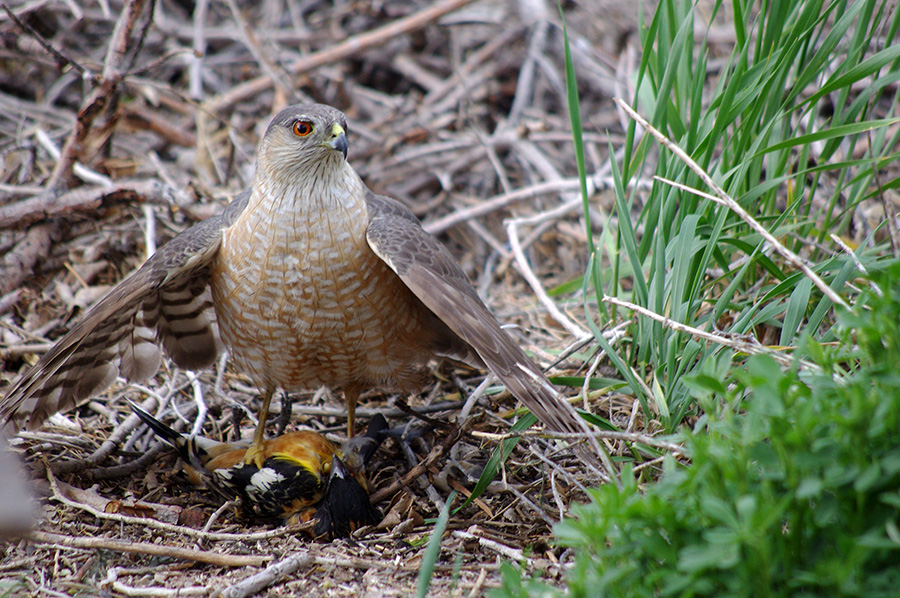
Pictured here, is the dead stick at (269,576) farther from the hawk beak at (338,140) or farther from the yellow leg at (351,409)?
the hawk beak at (338,140)

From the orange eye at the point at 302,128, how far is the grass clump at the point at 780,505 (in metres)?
2.10

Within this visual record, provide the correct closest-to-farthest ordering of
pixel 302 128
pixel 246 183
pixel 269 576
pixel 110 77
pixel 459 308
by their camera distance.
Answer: pixel 269 576
pixel 459 308
pixel 302 128
pixel 110 77
pixel 246 183

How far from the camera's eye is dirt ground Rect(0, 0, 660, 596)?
8.94ft

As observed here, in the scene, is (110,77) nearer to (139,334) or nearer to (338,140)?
(139,334)

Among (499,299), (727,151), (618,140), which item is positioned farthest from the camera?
(618,140)

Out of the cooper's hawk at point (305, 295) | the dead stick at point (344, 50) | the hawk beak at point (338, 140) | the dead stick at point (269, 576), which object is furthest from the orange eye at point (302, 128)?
the dead stick at point (344, 50)

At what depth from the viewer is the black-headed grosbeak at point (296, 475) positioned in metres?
2.99

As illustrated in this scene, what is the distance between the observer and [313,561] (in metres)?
2.65

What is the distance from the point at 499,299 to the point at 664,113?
2.03 metres

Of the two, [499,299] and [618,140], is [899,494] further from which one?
[618,140]

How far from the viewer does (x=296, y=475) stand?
3.17m

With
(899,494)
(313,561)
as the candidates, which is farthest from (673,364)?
(313,561)

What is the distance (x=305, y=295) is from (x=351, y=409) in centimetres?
94

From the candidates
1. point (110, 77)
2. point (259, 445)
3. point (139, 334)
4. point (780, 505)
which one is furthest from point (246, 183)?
point (780, 505)
